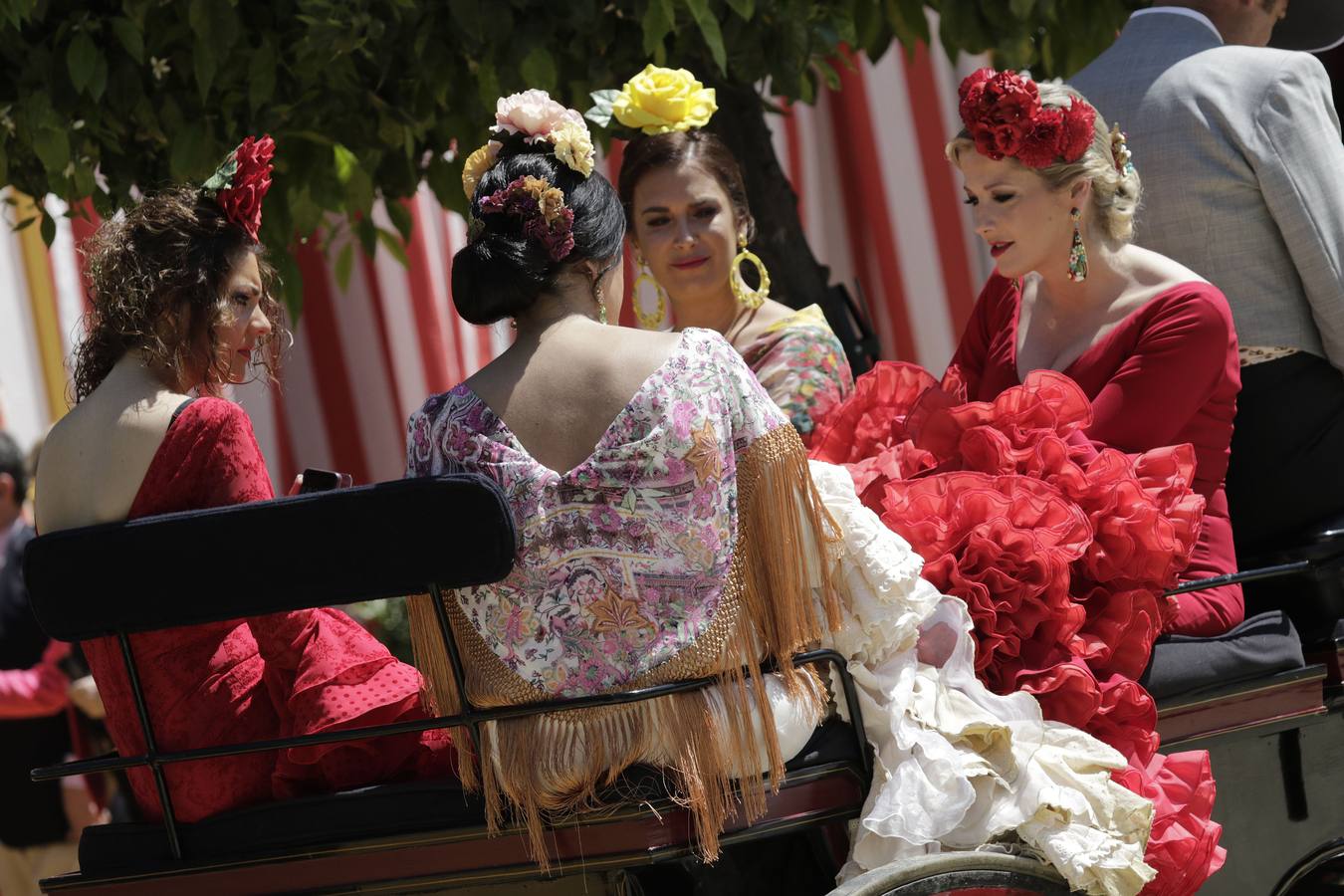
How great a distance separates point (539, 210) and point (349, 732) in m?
0.82

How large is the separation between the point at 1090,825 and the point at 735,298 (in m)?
1.79

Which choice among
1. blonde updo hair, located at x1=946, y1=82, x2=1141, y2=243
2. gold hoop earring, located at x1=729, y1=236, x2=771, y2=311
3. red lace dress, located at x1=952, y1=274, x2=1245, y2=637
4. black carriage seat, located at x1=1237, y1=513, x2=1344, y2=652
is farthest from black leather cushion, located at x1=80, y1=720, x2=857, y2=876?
gold hoop earring, located at x1=729, y1=236, x2=771, y2=311

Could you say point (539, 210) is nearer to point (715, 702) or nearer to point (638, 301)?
point (715, 702)

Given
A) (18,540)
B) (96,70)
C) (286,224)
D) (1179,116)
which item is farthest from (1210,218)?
(18,540)

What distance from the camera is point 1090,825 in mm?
2377

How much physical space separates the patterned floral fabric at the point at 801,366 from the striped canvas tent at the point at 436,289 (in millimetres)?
2496

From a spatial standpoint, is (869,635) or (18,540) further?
(18,540)

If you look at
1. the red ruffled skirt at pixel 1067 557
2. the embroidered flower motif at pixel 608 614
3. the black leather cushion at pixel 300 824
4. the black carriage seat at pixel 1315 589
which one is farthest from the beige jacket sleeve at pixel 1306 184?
the black leather cushion at pixel 300 824

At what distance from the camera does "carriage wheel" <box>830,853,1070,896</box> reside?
2.21 meters

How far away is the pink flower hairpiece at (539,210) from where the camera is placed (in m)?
2.37

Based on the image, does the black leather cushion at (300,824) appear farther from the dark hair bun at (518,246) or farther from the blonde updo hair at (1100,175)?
the blonde updo hair at (1100,175)

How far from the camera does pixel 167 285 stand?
260 centimetres

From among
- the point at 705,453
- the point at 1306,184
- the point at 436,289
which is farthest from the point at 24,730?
the point at 1306,184

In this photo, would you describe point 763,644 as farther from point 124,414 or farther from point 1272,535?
point 1272,535
